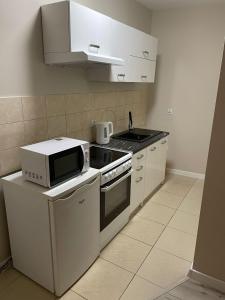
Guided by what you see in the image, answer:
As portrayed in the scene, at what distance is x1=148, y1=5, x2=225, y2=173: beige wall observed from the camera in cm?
324

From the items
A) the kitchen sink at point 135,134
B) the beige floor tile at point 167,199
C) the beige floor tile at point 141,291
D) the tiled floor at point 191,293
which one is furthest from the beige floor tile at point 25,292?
the kitchen sink at point 135,134

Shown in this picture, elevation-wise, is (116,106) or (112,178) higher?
(116,106)

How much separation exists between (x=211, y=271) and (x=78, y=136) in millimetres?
1702

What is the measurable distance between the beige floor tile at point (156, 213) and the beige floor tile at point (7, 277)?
55.9 inches

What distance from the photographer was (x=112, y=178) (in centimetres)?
201

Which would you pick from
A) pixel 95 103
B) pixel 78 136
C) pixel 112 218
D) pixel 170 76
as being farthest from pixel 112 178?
pixel 170 76

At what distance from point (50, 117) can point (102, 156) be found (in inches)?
23.8

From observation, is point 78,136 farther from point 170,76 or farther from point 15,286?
point 170,76

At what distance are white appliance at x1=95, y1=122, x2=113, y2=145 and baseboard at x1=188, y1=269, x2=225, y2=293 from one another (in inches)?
58.8

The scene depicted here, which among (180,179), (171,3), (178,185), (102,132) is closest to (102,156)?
(102,132)

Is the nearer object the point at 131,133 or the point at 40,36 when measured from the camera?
the point at 40,36

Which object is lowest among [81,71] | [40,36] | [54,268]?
[54,268]

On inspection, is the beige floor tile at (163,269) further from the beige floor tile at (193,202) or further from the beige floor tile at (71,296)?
the beige floor tile at (193,202)

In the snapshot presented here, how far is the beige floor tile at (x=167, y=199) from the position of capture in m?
2.99
